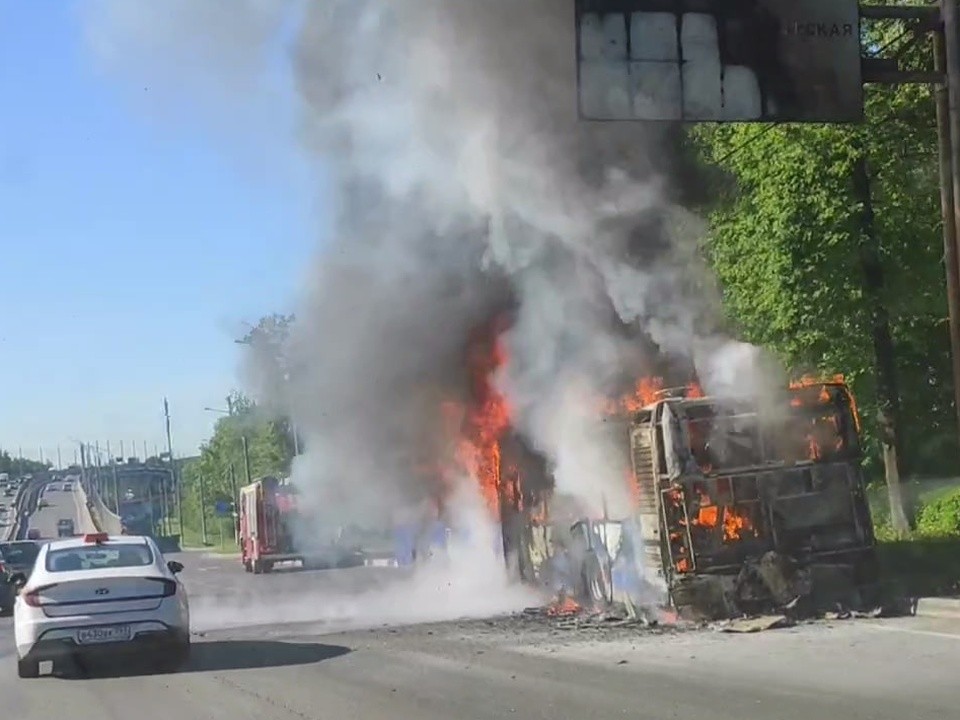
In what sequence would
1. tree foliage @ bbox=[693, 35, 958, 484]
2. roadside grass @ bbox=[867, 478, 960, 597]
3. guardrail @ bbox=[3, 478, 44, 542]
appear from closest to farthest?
roadside grass @ bbox=[867, 478, 960, 597] < tree foliage @ bbox=[693, 35, 958, 484] < guardrail @ bbox=[3, 478, 44, 542]

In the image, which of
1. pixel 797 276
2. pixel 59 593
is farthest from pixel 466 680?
pixel 797 276

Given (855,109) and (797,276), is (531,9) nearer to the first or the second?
(855,109)

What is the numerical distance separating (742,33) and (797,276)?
27.5 ft

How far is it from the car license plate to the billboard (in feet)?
22.6

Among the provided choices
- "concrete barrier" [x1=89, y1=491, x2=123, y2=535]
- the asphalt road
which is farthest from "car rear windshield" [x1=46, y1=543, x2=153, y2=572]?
"concrete barrier" [x1=89, y1=491, x2=123, y2=535]

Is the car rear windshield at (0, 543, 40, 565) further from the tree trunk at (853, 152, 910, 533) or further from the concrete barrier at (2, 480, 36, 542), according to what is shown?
the concrete barrier at (2, 480, 36, 542)

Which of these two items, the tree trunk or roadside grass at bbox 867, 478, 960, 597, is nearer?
roadside grass at bbox 867, 478, 960, 597

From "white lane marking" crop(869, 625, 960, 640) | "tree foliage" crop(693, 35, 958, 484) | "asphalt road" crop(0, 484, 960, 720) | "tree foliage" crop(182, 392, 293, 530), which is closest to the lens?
"asphalt road" crop(0, 484, 960, 720)

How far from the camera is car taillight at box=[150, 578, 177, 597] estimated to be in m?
13.3

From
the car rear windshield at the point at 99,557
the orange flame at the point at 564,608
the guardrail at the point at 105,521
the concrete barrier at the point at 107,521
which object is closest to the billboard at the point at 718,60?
the orange flame at the point at 564,608

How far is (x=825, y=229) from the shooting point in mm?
22156

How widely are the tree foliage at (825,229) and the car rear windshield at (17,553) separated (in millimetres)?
16976

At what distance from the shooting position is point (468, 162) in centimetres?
1886

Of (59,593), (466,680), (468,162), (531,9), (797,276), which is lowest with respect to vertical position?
(466,680)
